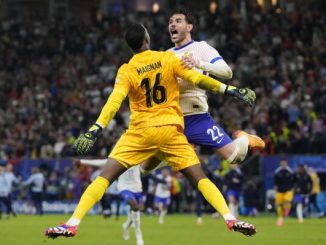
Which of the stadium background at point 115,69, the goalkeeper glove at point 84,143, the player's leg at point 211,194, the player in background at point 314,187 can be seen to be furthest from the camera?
the stadium background at point 115,69

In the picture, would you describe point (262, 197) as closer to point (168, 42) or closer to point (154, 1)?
point (168, 42)

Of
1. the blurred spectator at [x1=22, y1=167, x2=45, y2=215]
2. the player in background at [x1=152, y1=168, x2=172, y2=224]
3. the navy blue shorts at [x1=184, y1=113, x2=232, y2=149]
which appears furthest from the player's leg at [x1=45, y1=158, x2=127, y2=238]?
the blurred spectator at [x1=22, y1=167, x2=45, y2=215]

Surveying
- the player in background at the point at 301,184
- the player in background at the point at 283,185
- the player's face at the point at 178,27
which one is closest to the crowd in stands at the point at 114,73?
the player in background at the point at 301,184

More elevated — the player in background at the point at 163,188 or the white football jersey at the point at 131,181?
the player in background at the point at 163,188

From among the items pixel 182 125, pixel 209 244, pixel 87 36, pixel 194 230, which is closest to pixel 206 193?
pixel 182 125

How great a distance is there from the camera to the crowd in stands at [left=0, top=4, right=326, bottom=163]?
1442 inches

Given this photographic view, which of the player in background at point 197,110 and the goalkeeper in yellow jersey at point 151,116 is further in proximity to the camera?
the player in background at point 197,110

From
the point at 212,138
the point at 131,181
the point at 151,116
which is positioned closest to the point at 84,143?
the point at 151,116

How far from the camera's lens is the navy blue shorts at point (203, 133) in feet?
46.0

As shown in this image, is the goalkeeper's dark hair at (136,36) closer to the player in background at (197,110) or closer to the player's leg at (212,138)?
the player in background at (197,110)

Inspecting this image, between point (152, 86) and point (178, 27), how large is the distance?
1467 mm

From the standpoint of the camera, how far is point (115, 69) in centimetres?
4491

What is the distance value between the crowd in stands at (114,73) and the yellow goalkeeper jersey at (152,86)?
22101mm

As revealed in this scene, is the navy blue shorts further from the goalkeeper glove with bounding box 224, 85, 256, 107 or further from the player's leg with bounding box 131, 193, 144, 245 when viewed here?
the player's leg with bounding box 131, 193, 144, 245
